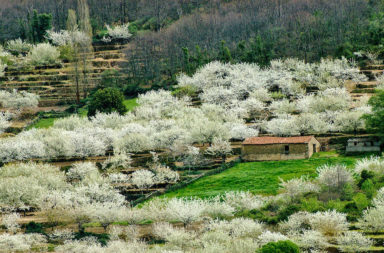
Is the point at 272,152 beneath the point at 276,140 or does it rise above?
beneath

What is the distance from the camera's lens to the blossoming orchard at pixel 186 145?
63.5 meters

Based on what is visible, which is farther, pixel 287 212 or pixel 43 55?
pixel 43 55

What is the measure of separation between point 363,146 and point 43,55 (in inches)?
2776

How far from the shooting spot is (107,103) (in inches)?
4242

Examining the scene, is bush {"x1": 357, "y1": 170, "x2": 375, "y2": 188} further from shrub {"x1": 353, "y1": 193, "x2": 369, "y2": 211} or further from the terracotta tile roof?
the terracotta tile roof

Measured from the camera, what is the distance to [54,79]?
429 feet

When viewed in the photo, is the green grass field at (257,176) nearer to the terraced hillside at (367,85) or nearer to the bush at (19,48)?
the terraced hillside at (367,85)

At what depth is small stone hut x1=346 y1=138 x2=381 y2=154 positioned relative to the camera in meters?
81.9

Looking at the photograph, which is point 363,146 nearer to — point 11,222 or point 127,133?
point 127,133

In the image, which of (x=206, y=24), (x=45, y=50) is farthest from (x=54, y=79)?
(x=206, y=24)

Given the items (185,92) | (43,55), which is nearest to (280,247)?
(185,92)

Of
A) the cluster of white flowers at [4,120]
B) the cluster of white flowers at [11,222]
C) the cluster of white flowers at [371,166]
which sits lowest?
the cluster of white flowers at [11,222]

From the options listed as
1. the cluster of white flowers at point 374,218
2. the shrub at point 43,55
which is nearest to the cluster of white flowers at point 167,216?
the cluster of white flowers at point 374,218

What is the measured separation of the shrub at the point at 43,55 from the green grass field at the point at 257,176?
2447 inches
